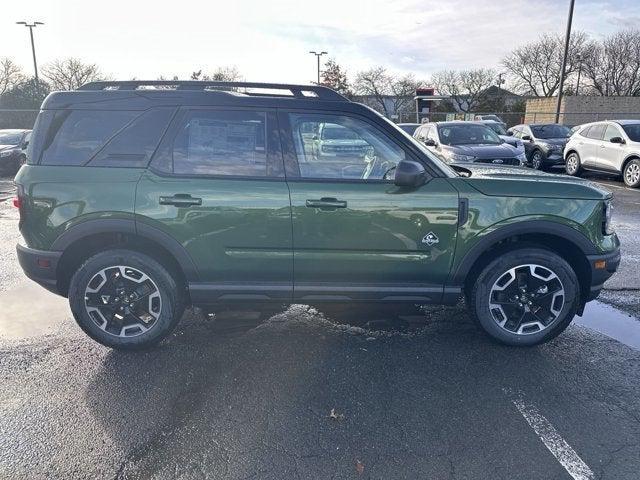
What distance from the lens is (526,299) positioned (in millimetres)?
3729

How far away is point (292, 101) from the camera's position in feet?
11.8

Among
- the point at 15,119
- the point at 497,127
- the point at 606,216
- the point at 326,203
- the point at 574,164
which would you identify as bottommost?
Result: the point at 574,164

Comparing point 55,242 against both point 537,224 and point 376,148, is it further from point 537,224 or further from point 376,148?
point 537,224

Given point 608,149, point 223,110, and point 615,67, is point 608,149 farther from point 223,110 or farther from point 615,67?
point 615,67

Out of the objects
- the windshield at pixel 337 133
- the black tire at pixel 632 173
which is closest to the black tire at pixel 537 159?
the black tire at pixel 632 173

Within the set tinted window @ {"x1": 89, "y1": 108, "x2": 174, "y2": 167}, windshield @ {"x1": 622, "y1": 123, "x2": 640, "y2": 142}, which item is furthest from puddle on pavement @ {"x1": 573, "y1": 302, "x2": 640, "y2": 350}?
windshield @ {"x1": 622, "y1": 123, "x2": 640, "y2": 142}

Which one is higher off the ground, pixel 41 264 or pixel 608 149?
pixel 608 149

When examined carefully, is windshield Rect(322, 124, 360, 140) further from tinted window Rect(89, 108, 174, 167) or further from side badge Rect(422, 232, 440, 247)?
tinted window Rect(89, 108, 174, 167)

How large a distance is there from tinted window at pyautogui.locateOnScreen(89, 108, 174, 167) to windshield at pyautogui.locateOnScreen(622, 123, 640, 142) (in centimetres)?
1232

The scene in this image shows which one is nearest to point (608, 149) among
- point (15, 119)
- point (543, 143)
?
point (543, 143)

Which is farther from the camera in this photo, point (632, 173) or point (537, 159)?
point (537, 159)

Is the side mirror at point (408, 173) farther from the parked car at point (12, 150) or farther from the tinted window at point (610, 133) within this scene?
the parked car at point (12, 150)

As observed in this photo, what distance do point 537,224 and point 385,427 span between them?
1886mm

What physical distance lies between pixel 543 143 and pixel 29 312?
15.3m
